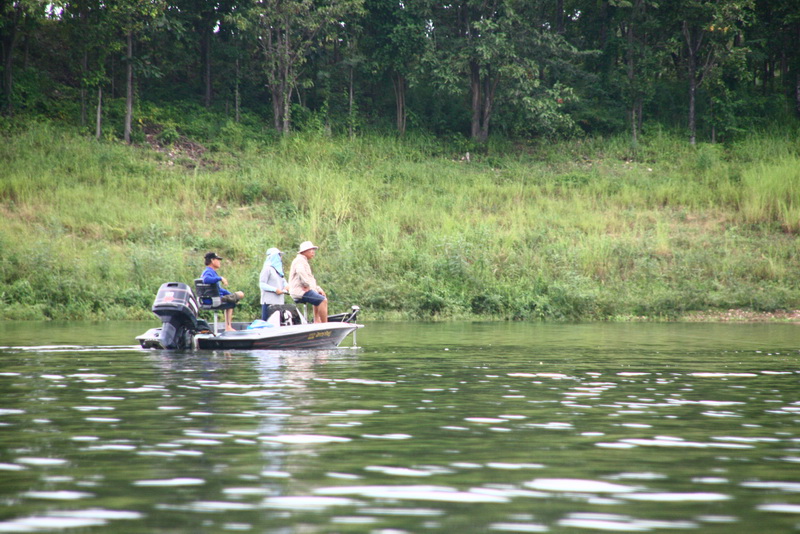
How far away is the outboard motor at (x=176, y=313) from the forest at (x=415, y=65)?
79.2 ft

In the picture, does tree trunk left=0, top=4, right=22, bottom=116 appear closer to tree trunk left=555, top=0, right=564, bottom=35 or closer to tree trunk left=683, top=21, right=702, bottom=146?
tree trunk left=555, top=0, right=564, bottom=35

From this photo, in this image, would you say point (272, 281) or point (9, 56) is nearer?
point (272, 281)

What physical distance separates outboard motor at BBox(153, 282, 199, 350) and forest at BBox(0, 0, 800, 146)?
2413 centimetres

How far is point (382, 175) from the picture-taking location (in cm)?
3706

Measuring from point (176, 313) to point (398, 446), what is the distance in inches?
349

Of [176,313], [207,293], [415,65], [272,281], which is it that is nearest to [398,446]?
[207,293]

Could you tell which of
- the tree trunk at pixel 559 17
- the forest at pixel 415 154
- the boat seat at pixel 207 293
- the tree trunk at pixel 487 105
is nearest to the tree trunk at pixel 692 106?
the forest at pixel 415 154

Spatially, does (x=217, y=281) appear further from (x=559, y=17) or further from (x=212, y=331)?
(x=559, y=17)

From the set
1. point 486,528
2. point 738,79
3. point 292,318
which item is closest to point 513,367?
point 292,318

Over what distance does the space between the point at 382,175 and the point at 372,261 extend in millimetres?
8505

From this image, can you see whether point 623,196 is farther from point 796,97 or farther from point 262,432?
point 262,432

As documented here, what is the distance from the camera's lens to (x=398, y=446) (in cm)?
667

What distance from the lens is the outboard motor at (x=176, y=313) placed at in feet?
47.9

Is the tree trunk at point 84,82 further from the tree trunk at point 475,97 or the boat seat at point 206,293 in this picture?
the boat seat at point 206,293
